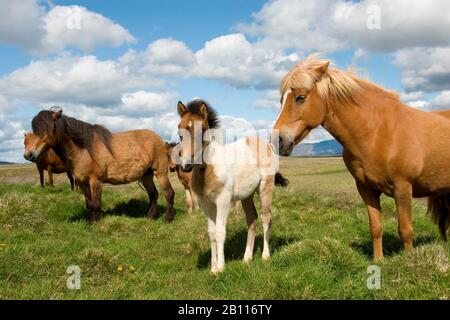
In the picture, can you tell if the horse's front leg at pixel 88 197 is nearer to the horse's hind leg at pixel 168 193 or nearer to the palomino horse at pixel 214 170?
the horse's hind leg at pixel 168 193

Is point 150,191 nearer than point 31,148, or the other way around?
point 31,148

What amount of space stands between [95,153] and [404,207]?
310 inches

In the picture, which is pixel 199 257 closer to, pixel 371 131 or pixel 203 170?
pixel 203 170

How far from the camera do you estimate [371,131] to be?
5.77 metres

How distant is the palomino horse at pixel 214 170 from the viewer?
6.05 metres

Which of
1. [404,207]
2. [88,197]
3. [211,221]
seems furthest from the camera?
[88,197]

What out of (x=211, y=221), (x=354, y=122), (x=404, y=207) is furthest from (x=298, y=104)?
(x=211, y=221)

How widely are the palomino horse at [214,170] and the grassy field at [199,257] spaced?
565 millimetres

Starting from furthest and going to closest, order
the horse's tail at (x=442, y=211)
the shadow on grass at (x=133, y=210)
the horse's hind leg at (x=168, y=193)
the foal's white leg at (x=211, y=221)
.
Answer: the shadow on grass at (x=133, y=210) → the horse's hind leg at (x=168, y=193) → the horse's tail at (x=442, y=211) → the foal's white leg at (x=211, y=221)

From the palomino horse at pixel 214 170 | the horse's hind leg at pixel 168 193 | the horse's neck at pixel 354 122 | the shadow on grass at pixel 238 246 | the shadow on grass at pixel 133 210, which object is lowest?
the shadow on grass at pixel 238 246

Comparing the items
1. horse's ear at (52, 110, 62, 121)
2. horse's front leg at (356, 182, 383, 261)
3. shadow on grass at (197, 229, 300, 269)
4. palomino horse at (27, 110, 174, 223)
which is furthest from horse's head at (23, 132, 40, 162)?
horse's front leg at (356, 182, 383, 261)

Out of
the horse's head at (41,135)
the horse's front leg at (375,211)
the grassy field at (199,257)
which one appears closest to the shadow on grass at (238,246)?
the grassy field at (199,257)

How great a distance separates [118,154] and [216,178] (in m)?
5.42
